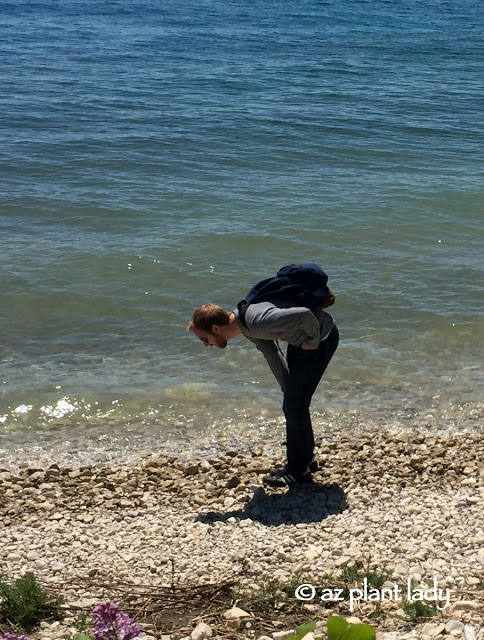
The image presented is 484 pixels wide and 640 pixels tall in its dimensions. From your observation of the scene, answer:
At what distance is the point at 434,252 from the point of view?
40.4ft

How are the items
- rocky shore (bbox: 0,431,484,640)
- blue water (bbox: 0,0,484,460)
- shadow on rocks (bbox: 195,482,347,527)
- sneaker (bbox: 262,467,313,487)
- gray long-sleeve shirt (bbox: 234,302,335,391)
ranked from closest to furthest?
1. rocky shore (bbox: 0,431,484,640)
2. gray long-sleeve shirt (bbox: 234,302,335,391)
3. shadow on rocks (bbox: 195,482,347,527)
4. sneaker (bbox: 262,467,313,487)
5. blue water (bbox: 0,0,484,460)

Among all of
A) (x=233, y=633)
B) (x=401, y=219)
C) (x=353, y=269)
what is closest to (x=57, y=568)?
(x=233, y=633)

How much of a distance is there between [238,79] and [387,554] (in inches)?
782

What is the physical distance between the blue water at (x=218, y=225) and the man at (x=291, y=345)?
1.64 m

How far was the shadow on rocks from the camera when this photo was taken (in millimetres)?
6096

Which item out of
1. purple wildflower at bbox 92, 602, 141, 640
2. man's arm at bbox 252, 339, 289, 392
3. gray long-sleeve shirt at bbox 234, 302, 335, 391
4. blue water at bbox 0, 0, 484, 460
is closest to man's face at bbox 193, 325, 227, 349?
gray long-sleeve shirt at bbox 234, 302, 335, 391

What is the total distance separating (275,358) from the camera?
626 cm

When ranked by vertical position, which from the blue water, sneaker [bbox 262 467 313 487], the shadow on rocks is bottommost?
the shadow on rocks

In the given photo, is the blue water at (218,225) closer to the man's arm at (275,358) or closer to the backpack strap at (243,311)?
the man's arm at (275,358)

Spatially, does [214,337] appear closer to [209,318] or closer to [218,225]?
[209,318]

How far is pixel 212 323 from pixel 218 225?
732cm

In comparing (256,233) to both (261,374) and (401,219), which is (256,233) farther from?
(261,374)

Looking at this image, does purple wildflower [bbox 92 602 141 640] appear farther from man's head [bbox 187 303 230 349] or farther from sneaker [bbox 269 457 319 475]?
sneaker [bbox 269 457 319 475]

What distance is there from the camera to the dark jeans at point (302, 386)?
6172mm
